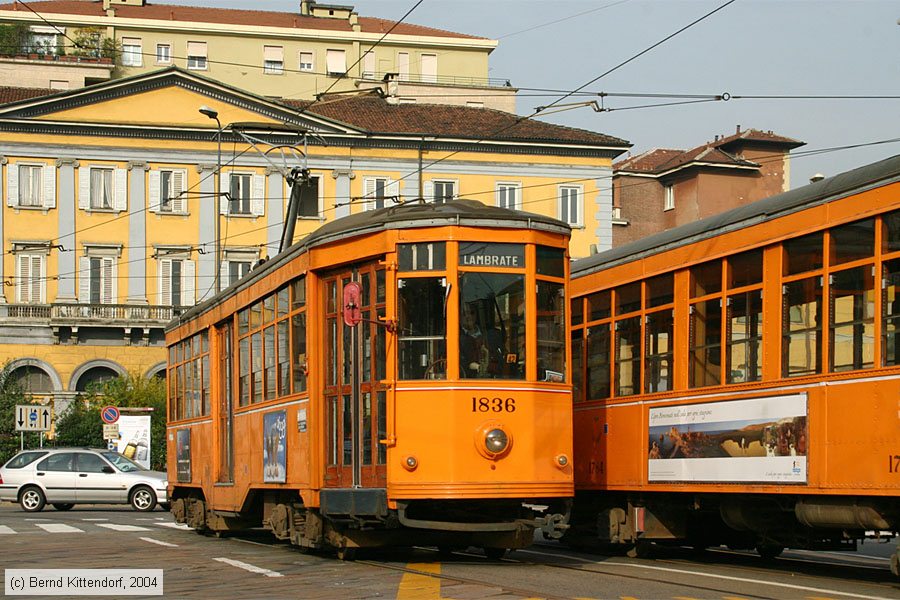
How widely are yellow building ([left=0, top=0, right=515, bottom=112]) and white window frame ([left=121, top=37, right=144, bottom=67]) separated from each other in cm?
5

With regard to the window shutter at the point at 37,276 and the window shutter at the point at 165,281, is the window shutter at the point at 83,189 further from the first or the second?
the window shutter at the point at 165,281

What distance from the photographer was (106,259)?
57.3 meters

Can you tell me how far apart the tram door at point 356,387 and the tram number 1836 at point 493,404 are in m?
0.82

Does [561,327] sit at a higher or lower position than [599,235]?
lower

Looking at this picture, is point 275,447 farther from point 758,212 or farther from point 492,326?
point 758,212

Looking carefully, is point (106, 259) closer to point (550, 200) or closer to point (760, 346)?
point (550, 200)

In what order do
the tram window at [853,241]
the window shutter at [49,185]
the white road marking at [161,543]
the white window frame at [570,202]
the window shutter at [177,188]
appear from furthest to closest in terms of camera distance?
1. the white window frame at [570,202]
2. the window shutter at [177,188]
3. the window shutter at [49,185]
4. the white road marking at [161,543]
5. the tram window at [853,241]

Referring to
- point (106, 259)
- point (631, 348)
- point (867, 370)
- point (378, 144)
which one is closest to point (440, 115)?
point (378, 144)

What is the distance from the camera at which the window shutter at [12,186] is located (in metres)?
56.7

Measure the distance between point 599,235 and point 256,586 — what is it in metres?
49.6

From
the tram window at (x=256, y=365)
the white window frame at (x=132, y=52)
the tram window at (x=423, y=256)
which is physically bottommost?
the tram window at (x=256, y=365)

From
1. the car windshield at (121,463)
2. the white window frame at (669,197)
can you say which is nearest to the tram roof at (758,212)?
the car windshield at (121,463)

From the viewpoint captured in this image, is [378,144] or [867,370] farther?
[378,144]

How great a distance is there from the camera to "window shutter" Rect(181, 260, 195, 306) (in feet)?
188
